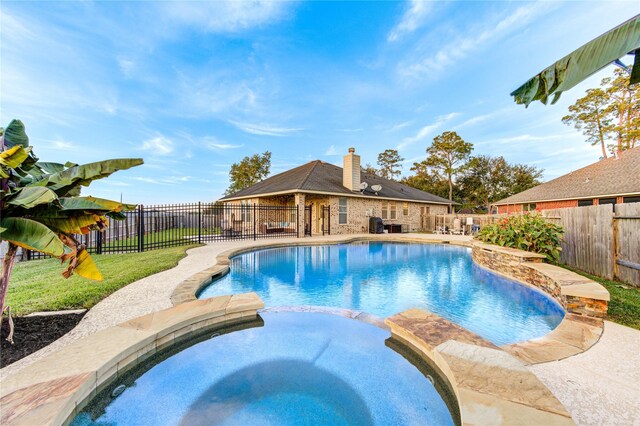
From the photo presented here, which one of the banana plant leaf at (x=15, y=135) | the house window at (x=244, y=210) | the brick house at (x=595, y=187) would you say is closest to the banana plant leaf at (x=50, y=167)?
the banana plant leaf at (x=15, y=135)

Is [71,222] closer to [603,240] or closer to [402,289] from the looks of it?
[402,289]

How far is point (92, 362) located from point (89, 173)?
1.83 m

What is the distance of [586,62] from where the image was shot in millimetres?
2445

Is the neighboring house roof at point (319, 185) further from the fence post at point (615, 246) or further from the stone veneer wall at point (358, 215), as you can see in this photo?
the fence post at point (615, 246)

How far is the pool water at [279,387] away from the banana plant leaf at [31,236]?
4.66ft

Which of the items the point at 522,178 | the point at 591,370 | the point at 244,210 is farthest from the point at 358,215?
the point at 522,178

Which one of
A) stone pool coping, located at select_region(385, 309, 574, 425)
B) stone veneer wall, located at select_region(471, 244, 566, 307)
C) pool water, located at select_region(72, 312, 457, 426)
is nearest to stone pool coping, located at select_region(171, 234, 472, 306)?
pool water, located at select_region(72, 312, 457, 426)

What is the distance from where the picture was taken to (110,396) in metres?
2.38

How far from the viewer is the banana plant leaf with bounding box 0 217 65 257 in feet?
6.47

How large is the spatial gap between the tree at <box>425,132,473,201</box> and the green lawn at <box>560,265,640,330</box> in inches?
1156

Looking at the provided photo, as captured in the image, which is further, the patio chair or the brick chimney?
the patio chair

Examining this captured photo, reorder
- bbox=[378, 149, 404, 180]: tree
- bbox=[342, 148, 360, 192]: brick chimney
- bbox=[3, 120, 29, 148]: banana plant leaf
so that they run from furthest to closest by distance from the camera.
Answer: bbox=[378, 149, 404, 180]: tree → bbox=[342, 148, 360, 192]: brick chimney → bbox=[3, 120, 29, 148]: banana plant leaf

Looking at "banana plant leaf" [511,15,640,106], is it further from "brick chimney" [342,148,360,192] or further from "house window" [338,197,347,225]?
"brick chimney" [342,148,360,192]

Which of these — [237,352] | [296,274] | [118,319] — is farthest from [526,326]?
[118,319]
